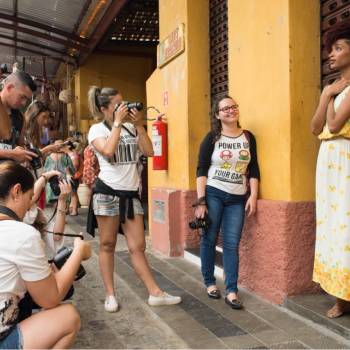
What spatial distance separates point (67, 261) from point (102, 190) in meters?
1.55

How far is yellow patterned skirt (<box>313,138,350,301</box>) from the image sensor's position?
3.10m

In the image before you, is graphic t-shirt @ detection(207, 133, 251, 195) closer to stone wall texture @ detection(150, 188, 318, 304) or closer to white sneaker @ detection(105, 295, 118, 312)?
stone wall texture @ detection(150, 188, 318, 304)

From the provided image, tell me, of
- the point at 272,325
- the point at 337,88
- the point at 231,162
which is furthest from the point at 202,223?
the point at 337,88

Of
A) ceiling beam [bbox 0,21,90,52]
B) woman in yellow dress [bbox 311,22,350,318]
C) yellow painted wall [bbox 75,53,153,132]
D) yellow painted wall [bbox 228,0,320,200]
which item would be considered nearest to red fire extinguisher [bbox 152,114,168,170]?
yellow painted wall [bbox 228,0,320,200]

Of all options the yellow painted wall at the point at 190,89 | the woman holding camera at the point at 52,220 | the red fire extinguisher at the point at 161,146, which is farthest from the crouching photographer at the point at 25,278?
the red fire extinguisher at the point at 161,146

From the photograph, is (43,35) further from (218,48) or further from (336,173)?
(336,173)

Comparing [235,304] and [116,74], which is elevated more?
[116,74]

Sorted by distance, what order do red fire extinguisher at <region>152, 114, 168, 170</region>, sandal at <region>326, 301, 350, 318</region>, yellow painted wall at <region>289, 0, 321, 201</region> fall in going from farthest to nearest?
1. red fire extinguisher at <region>152, 114, 168, 170</region>
2. yellow painted wall at <region>289, 0, 321, 201</region>
3. sandal at <region>326, 301, 350, 318</region>

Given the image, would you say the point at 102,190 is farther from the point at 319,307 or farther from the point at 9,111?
the point at 319,307

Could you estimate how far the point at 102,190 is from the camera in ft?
13.1

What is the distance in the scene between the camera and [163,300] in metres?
4.05

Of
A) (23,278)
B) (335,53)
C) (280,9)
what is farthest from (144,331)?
(280,9)

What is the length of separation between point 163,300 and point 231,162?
1.28 meters

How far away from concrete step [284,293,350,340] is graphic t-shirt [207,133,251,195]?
97 centimetres
